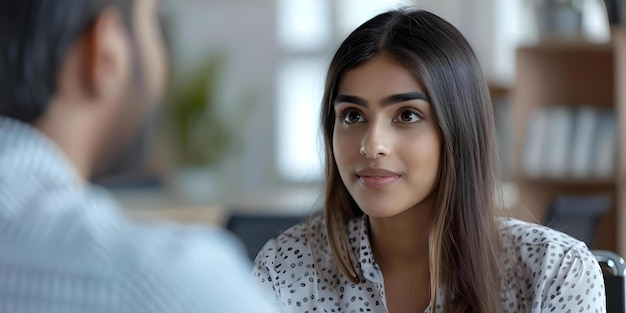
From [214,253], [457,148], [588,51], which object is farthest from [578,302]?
[588,51]

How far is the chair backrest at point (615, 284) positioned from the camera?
166 centimetres

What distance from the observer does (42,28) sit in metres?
0.66

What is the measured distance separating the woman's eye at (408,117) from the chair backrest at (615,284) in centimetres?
42

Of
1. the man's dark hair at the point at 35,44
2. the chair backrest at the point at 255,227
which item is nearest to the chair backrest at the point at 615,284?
the chair backrest at the point at 255,227

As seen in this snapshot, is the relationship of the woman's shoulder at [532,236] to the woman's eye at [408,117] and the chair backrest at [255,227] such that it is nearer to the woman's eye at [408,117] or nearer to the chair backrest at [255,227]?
the woman's eye at [408,117]

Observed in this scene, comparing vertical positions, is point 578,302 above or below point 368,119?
below

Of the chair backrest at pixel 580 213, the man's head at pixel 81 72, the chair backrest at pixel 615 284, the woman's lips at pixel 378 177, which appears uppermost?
the man's head at pixel 81 72

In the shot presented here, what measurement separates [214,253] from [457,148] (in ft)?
3.55

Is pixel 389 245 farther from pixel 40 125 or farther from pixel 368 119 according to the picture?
pixel 40 125

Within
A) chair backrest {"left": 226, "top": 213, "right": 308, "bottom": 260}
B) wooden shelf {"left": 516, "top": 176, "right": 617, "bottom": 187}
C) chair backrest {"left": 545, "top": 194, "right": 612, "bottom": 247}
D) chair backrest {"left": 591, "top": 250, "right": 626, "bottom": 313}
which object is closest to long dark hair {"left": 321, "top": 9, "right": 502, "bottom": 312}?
chair backrest {"left": 591, "top": 250, "right": 626, "bottom": 313}

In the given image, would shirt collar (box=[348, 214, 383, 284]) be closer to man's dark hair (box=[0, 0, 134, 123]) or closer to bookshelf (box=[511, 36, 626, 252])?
man's dark hair (box=[0, 0, 134, 123])

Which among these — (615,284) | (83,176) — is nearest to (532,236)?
(615,284)

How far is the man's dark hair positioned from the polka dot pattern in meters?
1.03

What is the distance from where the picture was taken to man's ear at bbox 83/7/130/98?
0.68m
